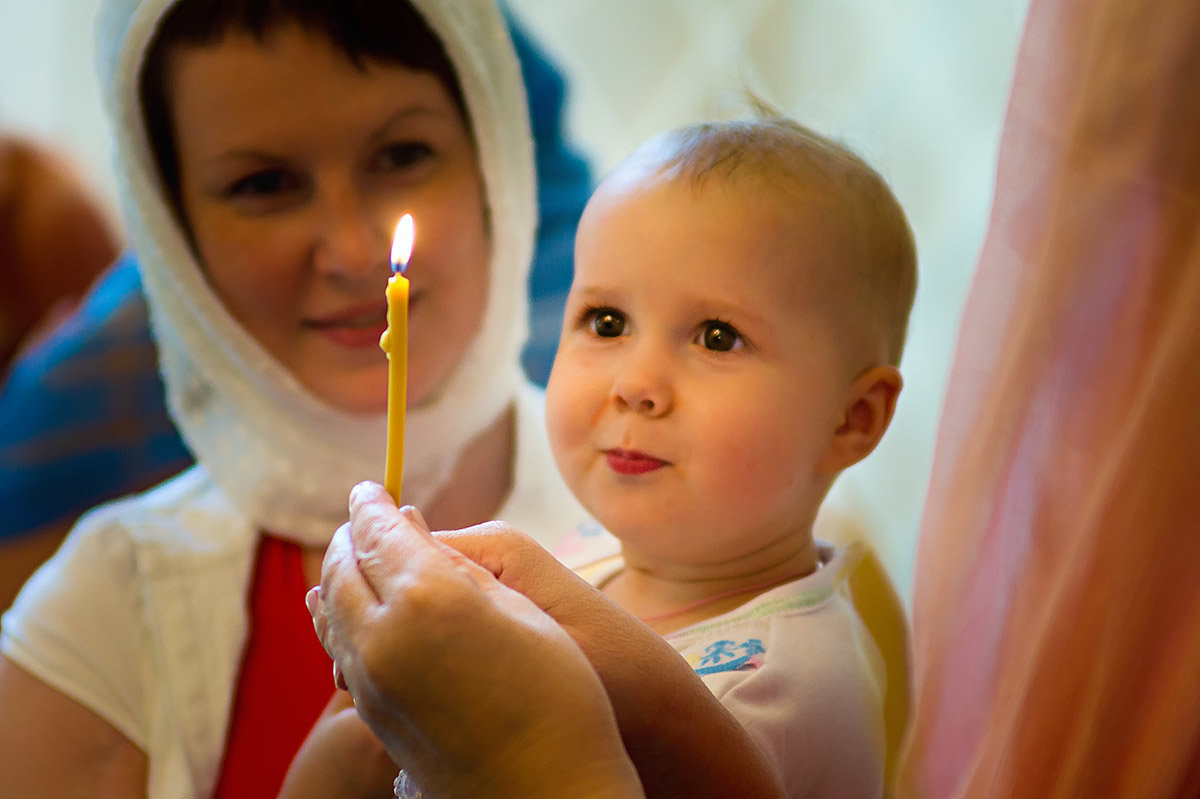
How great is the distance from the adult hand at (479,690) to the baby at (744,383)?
0.18 metres

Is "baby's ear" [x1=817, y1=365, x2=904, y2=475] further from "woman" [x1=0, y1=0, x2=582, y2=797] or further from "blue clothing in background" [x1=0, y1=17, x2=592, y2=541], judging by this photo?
"blue clothing in background" [x1=0, y1=17, x2=592, y2=541]

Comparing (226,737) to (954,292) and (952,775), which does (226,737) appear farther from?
(954,292)

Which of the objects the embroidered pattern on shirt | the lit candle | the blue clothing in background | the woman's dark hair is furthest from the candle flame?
the blue clothing in background

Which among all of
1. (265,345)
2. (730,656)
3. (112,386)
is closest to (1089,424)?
(730,656)

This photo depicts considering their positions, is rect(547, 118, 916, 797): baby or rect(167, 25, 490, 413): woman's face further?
rect(167, 25, 490, 413): woman's face

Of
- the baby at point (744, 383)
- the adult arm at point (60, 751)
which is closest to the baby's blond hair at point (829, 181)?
the baby at point (744, 383)

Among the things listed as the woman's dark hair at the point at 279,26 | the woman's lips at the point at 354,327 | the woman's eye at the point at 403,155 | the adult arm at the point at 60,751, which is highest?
the woman's dark hair at the point at 279,26

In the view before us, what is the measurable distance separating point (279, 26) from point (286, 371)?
295mm

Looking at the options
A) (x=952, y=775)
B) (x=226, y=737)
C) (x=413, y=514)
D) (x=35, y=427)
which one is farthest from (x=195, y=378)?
(x=952, y=775)

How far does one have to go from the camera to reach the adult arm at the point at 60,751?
84 centimetres

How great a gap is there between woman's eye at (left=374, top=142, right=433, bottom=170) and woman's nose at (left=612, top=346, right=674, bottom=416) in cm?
37

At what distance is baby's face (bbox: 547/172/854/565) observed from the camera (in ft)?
2.02

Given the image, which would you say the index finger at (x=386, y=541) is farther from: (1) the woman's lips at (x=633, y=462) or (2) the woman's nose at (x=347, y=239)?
(2) the woman's nose at (x=347, y=239)

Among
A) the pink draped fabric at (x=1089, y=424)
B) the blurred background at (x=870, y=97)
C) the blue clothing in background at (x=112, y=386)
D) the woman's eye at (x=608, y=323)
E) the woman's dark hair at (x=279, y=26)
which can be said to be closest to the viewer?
the pink draped fabric at (x=1089, y=424)
